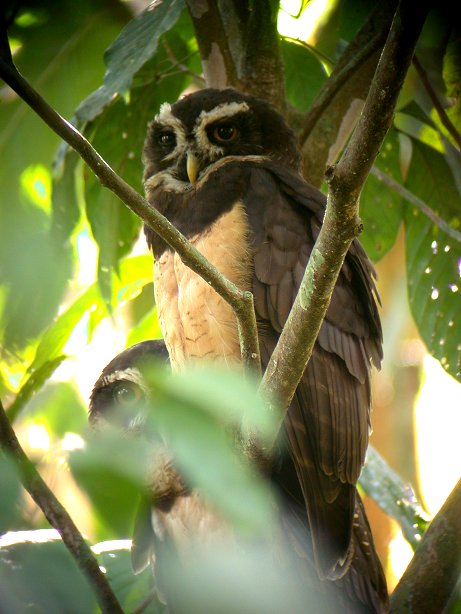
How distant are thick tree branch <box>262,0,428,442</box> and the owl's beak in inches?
60.0

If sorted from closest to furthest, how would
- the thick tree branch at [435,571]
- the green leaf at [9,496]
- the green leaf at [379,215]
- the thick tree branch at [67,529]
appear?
1. the green leaf at [9,496]
2. the thick tree branch at [67,529]
3. the thick tree branch at [435,571]
4. the green leaf at [379,215]

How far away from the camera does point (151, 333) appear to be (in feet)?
15.3

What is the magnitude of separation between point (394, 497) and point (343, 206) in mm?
2345

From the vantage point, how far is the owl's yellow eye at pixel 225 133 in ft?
12.9

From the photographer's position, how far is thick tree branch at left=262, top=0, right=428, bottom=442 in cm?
193

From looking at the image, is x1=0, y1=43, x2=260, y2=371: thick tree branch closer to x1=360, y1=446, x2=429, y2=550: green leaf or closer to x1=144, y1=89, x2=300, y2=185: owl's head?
x1=144, y1=89, x2=300, y2=185: owl's head

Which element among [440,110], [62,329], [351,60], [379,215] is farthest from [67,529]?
[379,215]

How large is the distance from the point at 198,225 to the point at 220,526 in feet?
3.96

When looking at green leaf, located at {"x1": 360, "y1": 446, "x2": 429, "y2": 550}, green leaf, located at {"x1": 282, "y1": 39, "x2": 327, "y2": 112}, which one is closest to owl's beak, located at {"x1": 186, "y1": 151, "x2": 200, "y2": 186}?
green leaf, located at {"x1": 282, "y1": 39, "x2": 327, "y2": 112}

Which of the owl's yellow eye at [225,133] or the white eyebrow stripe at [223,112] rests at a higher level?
the white eyebrow stripe at [223,112]

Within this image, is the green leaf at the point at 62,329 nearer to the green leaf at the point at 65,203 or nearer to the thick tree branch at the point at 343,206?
the green leaf at the point at 65,203

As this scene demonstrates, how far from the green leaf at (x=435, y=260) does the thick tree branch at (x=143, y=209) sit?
5.95 feet

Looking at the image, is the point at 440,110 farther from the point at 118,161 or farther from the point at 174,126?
the point at 118,161

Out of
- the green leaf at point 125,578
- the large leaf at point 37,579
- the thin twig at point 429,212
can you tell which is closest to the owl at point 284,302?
the thin twig at point 429,212
